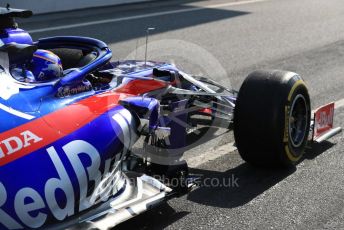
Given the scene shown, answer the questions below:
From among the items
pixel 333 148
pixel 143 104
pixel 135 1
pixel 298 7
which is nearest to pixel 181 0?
pixel 135 1

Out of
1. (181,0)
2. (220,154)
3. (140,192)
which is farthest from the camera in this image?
(181,0)

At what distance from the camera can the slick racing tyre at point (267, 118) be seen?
4.36 m

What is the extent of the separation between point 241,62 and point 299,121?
157 inches

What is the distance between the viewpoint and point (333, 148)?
5230 mm

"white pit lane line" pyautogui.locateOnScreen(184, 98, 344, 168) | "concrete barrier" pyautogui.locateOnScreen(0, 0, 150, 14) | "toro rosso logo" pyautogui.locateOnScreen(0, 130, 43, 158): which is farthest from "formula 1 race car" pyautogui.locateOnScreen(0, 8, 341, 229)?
"concrete barrier" pyautogui.locateOnScreen(0, 0, 150, 14)

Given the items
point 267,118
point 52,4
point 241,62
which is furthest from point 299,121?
point 52,4

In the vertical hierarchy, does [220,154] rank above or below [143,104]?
below

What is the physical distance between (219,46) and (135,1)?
5.49 meters

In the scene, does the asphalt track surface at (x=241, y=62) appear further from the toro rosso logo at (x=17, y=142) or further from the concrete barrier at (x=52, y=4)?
the toro rosso logo at (x=17, y=142)

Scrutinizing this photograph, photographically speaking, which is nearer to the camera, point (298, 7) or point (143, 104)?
point (143, 104)

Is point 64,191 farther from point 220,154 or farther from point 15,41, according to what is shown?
point 220,154

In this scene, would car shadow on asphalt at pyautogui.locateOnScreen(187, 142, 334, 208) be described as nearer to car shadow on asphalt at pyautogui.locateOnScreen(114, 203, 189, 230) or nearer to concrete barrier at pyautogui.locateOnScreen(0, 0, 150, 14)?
car shadow on asphalt at pyautogui.locateOnScreen(114, 203, 189, 230)

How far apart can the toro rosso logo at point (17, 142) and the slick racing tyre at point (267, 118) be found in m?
1.81

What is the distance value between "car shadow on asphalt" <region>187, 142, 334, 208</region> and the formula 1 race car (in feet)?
0.37
